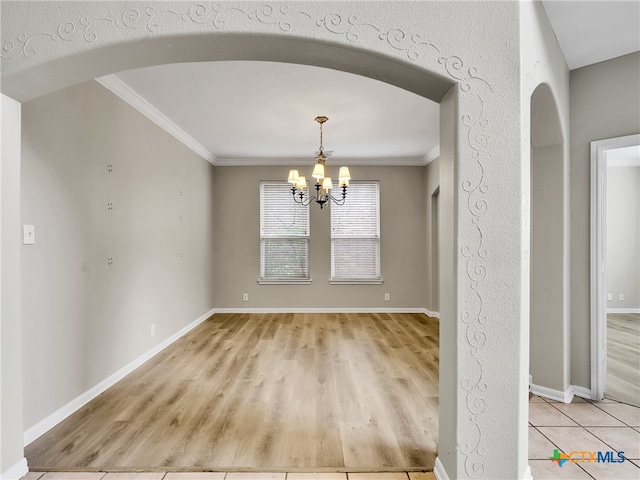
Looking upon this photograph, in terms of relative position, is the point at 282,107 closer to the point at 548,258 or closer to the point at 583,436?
the point at 548,258

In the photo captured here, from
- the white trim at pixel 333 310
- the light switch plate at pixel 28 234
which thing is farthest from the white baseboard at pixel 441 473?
the white trim at pixel 333 310

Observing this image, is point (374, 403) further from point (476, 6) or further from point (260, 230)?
point (260, 230)

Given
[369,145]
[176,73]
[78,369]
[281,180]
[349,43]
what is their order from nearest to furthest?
[349,43] < [78,369] < [176,73] < [369,145] < [281,180]

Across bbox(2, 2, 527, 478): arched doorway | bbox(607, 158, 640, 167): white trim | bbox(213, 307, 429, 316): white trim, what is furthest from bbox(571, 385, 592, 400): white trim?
bbox(607, 158, 640, 167): white trim

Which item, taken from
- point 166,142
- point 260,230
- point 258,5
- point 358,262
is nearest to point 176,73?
point 166,142

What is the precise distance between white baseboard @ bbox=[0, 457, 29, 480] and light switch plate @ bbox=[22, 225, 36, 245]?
49.0 inches

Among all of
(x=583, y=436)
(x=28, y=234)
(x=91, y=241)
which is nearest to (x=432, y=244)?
(x=583, y=436)

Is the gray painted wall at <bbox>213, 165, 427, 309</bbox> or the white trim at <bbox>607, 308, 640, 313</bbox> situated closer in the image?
the white trim at <bbox>607, 308, 640, 313</bbox>

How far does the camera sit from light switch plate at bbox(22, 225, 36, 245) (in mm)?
2203

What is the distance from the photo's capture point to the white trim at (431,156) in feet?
18.0

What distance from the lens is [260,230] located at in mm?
6273

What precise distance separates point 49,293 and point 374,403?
8.13ft

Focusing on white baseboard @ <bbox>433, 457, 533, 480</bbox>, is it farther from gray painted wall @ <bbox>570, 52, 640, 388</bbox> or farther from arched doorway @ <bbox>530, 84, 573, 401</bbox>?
gray painted wall @ <bbox>570, 52, 640, 388</bbox>

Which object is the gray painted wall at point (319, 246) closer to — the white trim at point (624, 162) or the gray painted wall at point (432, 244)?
the gray painted wall at point (432, 244)
